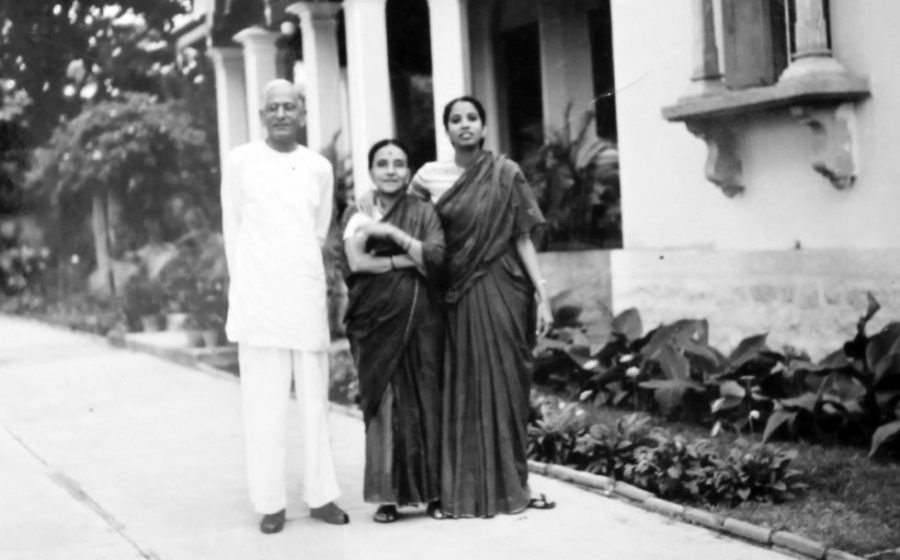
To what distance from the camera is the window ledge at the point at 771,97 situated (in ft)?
25.1

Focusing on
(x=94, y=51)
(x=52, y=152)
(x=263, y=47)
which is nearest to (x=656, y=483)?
(x=94, y=51)

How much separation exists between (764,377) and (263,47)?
995cm

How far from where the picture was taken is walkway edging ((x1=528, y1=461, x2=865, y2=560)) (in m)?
5.25

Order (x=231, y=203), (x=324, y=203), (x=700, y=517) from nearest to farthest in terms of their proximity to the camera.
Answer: (x=700, y=517) → (x=231, y=203) → (x=324, y=203)

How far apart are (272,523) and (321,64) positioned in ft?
30.7

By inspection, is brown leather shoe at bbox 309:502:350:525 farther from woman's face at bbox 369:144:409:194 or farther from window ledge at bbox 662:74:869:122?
window ledge at bbox 662:74:869:122

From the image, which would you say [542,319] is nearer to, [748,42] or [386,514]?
[386,514]

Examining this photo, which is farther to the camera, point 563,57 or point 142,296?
point 142,296

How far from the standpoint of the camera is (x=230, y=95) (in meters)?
17.3

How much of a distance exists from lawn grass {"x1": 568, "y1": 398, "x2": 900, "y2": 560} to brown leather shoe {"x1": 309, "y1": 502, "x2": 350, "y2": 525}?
1.67 meters

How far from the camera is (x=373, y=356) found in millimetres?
6086

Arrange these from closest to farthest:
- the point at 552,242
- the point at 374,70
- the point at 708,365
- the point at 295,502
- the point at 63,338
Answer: the point at 295,502 < the point at 708,365 < the point at 552,242 < the point at 374,70 < the point at 63,338

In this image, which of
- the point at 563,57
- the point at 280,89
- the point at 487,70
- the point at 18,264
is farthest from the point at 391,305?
the point at 18,264

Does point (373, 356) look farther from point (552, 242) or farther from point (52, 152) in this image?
point (52, 152)
